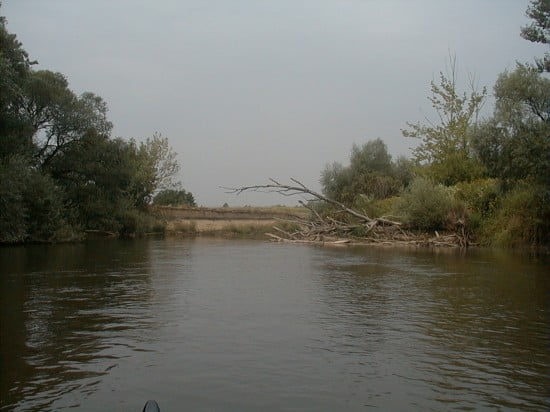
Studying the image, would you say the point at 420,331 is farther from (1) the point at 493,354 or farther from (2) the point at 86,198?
(2) the point at 86,198

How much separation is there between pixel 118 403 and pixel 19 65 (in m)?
29.4

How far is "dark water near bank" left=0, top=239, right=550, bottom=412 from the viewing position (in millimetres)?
5559

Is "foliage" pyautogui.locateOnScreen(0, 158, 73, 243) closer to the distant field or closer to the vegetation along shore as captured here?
the vegetation along shore

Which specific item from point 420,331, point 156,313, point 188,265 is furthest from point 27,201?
point 420,331

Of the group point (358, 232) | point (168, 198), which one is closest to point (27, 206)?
point (358, 232)

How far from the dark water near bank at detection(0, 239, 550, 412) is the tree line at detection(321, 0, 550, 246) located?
447 inches

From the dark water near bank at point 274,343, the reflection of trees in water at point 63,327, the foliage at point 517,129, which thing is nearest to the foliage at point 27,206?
the reflection of trees in water at point 63,327

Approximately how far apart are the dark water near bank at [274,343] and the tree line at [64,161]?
58.2 ft

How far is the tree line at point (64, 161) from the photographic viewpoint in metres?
30.3

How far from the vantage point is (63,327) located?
8523mm

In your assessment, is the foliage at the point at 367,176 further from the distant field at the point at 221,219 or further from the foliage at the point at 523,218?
the foliage at the point at 523,218

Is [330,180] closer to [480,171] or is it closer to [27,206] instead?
[480,171]

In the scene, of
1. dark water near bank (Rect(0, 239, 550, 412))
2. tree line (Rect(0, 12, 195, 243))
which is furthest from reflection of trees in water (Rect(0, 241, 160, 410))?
tree line (Rect(0, 12, 195, 243))

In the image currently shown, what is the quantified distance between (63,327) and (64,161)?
35.1 meters
